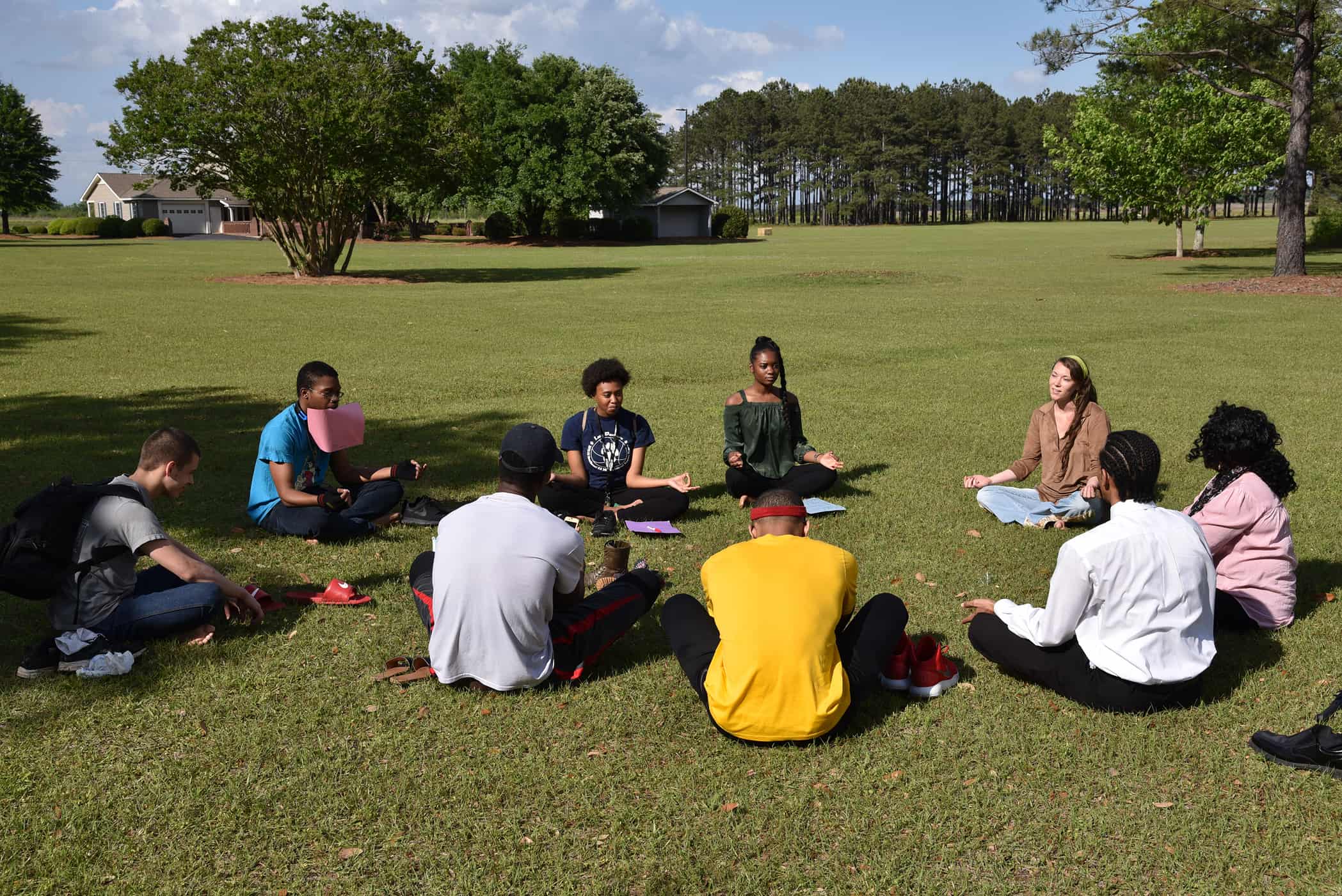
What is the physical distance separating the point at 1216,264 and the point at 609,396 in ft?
130

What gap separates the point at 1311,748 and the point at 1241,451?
5.75 feet

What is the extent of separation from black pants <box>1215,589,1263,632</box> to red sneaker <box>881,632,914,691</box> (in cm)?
190

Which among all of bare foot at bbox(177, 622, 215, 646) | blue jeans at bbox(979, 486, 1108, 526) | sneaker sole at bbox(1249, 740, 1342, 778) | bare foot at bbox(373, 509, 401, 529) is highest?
bare foot at bbox(373, 509, 401, 529)

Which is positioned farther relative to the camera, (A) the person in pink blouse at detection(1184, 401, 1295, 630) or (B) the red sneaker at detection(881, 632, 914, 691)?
(A) the person in pink blouse at detection(1184, 401, 1295, 630)

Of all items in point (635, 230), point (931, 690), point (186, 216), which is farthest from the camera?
point (186, 216)

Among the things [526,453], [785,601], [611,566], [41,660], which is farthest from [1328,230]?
[41,660]

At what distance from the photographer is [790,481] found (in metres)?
8.61

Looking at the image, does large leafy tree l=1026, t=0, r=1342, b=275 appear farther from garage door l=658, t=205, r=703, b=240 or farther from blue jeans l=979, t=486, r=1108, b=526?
garage door l=658, t=205, r=703, b=240

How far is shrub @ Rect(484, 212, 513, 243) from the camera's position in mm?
70250

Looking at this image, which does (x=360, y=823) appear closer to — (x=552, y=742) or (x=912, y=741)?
(x=552, y=742)

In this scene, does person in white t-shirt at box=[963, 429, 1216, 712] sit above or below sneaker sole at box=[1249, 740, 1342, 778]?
above

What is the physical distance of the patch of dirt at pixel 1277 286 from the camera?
28188 millimetres

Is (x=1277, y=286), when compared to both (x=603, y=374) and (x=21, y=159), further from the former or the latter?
(x=21, y=159)

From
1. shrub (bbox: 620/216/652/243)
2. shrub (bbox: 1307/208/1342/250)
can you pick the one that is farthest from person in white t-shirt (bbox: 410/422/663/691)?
shrub (bbox: 620/216/652/243)
